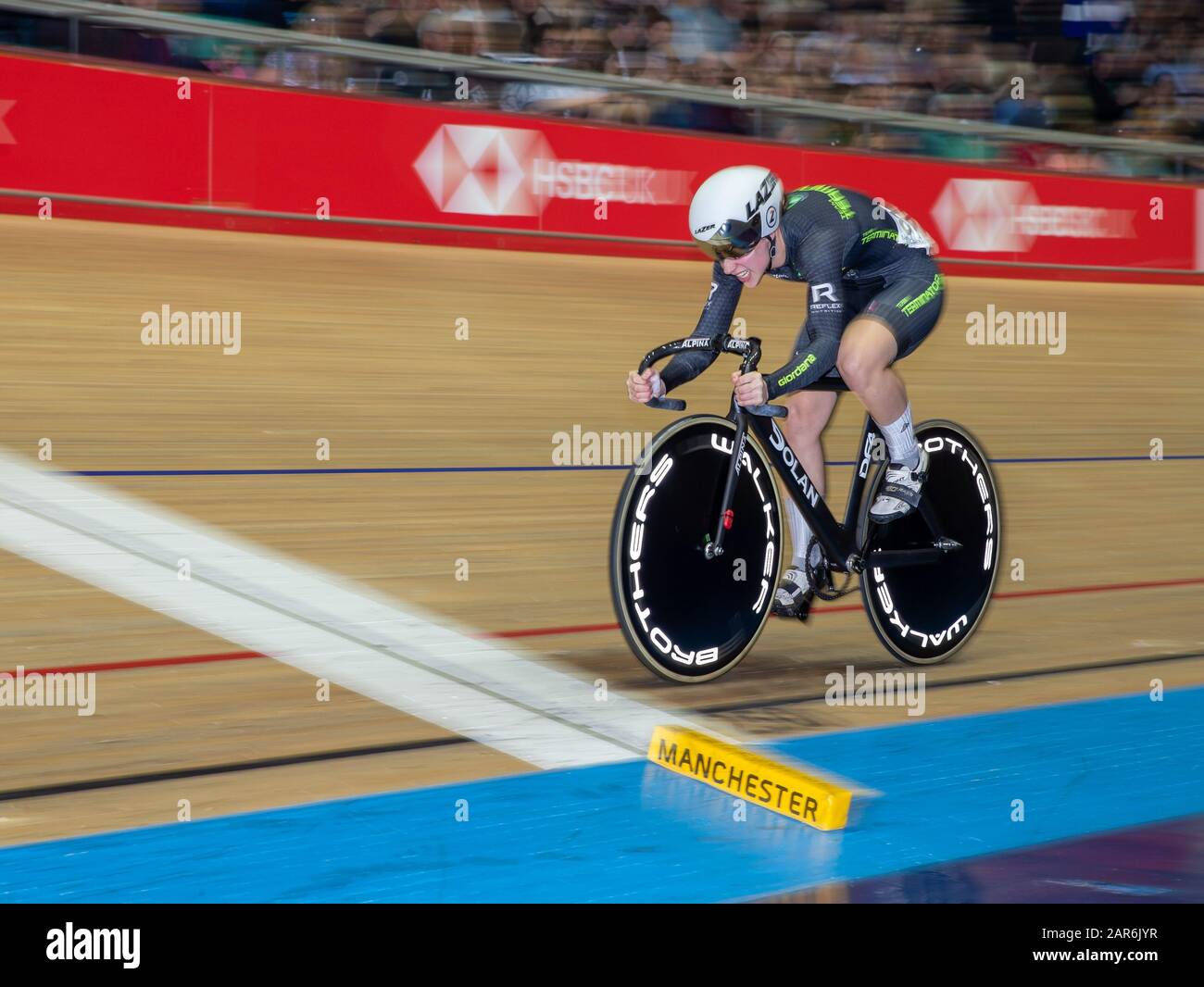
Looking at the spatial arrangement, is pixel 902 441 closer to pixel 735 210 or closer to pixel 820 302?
pixel 820 302

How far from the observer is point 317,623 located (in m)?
3.92

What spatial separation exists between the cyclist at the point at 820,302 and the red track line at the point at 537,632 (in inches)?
25.2

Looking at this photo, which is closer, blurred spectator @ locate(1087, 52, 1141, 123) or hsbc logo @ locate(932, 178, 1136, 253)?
hsbc logo @ locate(932, 178, 1136, 253)

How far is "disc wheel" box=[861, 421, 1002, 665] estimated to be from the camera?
387cm

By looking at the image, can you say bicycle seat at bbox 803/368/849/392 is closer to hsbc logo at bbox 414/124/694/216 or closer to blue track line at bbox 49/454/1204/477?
blue track line at bbox 49/454/1204/477

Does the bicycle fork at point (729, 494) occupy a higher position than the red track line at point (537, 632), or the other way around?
the bicycle fork at point (729, 494)

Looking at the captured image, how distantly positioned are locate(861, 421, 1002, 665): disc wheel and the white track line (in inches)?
30.5

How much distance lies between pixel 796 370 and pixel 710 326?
0.25m

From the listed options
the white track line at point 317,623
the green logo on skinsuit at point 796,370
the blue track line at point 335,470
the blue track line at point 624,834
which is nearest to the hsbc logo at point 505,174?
the blue track line at point 335,470

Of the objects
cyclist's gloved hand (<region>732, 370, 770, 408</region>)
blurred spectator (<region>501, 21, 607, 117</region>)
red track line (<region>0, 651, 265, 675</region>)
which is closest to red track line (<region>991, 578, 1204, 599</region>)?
cyclist's gloved hand (<region>732, 370, 770, 408</region>)

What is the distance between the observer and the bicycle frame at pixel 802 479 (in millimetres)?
3432

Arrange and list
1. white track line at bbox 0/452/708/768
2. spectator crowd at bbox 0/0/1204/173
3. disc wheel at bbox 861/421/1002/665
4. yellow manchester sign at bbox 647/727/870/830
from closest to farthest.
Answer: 1. yellow manchester sign at bbox 647/727/870/830
2. white track line at bbox 0/452/708/768
3. disc wheel at bbox 861/421/1002/665
4. spectator crowd at bbox 0/0/1204/173

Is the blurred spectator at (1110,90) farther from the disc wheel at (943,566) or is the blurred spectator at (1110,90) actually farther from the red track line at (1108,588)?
the disc wheel at (943,566)

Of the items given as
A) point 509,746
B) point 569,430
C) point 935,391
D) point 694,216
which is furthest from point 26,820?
point 935,391
